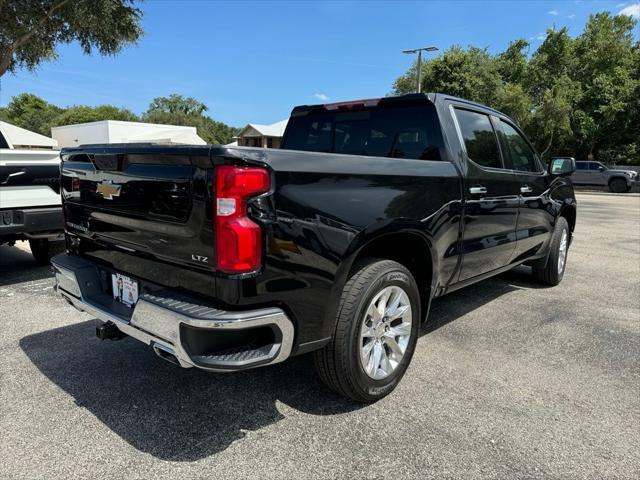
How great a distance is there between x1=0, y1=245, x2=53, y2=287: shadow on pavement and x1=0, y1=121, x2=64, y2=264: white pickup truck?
66 cm

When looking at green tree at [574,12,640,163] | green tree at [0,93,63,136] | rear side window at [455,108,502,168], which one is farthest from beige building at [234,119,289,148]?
rear side window at [455,108,502,168]

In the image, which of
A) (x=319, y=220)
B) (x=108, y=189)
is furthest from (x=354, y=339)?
(x=108, y=189)

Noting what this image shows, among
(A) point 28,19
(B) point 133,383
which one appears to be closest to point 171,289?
(B) point 133,383

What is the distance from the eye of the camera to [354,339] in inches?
103

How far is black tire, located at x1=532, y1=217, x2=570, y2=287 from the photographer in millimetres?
5375

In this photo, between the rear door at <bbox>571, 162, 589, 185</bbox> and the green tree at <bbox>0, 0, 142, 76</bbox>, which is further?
the rear door at <bbox>571, 162, 589, 185</bbox>

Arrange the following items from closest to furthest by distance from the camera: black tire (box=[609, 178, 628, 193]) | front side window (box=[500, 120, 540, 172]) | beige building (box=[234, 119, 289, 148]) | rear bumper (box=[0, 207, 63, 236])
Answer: front side window (box=[500, 120, 540, 172]) < rear bumper (box=[0, 207, 63, 236]) < black tire (box=[609, 178, 628, 193]) < beige building (box=[234, 119, 289, 148])

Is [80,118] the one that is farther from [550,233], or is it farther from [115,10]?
[550,233]

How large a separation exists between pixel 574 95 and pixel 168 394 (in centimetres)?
3470

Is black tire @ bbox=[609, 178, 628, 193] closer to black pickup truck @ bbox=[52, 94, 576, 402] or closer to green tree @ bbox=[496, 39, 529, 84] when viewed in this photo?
green tree @ bbox=[496, 39, 529, 84]

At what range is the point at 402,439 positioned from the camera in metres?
2.54

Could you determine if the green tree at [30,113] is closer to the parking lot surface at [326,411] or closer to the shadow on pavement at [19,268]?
the shadow on pavement at [19,268]

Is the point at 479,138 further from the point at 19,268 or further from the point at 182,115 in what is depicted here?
the point at 182,115

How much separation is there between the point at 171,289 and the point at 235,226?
58cm
